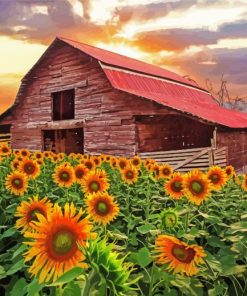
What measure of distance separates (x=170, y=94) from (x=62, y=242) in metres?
22.9

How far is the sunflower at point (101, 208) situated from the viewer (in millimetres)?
2627

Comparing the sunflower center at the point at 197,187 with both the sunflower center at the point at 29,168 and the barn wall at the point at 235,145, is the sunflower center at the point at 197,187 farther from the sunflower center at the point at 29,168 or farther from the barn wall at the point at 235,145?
the barn wall at the point at 235,145

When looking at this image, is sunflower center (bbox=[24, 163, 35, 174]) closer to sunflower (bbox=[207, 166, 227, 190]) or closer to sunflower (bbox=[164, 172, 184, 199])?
sunflower (bbox=[164, 172, 184, 199])

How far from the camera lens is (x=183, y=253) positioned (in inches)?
61.1

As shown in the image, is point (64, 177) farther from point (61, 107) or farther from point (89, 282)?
point (61, 107)

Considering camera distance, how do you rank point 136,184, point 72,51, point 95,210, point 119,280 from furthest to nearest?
point 72,51
point 136,184
point 95,210
point 119,280

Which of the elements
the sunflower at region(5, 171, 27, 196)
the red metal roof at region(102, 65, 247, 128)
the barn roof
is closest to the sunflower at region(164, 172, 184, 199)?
the sunflower at region(5, 171, 27, 196)

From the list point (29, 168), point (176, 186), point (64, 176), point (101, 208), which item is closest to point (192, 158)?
point (29, 168)

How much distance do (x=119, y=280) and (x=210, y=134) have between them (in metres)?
20.3

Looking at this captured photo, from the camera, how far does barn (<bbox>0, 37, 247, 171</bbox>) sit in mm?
16703

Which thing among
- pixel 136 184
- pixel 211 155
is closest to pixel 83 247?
pixel 136 184

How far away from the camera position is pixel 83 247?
52.1 inches

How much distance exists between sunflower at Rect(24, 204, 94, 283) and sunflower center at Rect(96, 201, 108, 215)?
1.25 metres

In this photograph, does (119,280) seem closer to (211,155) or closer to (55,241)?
(55,241)
